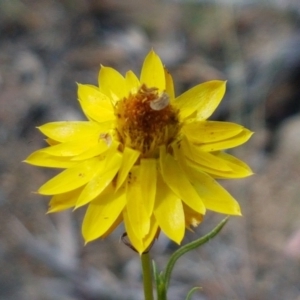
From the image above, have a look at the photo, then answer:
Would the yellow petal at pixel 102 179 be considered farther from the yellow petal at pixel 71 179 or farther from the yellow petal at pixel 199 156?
the yellow petal at pixel 199 156

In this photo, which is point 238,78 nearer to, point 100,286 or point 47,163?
point 100,286

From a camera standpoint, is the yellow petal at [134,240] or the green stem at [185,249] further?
the green stem at [185,249]

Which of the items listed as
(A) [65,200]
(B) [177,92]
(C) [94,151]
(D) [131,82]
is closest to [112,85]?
(D) [131,82]

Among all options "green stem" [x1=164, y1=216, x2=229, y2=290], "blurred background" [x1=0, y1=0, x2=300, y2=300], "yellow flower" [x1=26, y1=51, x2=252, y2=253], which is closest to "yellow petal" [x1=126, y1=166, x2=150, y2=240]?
"yellow flower" [x1=26, y1=51, x2=252, y2=253]

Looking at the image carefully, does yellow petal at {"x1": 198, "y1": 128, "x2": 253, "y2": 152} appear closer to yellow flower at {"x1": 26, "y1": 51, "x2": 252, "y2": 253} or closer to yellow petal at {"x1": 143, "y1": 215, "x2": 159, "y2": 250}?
yellow flower at {"x1": 26, "y1": 51, "x2": 252, "y2": 253}

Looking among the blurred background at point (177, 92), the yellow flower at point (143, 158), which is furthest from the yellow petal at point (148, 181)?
the blurred background at point (177, 92)

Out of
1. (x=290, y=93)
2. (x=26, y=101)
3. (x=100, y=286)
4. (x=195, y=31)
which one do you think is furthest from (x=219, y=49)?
(x=100, y=286)

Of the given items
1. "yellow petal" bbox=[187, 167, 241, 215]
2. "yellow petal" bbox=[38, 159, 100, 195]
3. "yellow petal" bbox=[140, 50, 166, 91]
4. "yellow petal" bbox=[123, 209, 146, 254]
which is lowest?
"yellow petal" bbox=[123, 209, 146, 254]

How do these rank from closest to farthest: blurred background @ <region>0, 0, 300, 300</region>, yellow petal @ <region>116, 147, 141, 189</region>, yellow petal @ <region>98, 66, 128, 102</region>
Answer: yellow petal @ <region>116, 147, 141, 189</region> < yellow petal @ <region>98, 66, 128, 102</region> < blurred background @ <region>0, 0, 300, 300</region>
